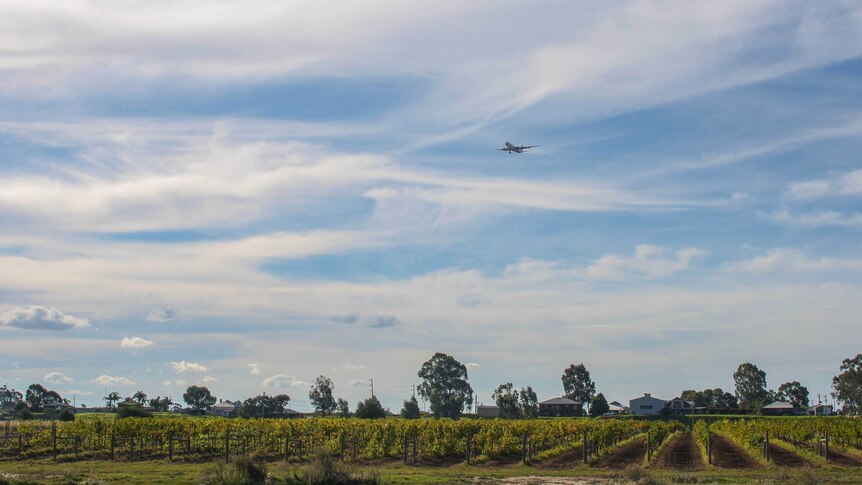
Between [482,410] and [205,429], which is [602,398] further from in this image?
[205,429]

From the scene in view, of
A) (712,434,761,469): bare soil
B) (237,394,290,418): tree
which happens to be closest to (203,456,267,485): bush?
(712,434,761,469): bare soil

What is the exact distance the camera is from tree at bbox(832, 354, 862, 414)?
134 meters

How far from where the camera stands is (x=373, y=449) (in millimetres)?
49250

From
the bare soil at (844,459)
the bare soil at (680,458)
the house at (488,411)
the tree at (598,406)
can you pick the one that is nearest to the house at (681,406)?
the tree at (598,406)

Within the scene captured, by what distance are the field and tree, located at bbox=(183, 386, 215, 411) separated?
117 metres

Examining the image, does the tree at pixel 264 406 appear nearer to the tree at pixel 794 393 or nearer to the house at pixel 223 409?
the house at pixel 223 409

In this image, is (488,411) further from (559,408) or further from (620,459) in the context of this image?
(620,459)

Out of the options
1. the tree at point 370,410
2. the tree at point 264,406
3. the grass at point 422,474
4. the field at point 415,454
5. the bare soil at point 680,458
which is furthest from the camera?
the tree at point 264,406

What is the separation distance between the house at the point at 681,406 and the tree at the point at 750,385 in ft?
34.9

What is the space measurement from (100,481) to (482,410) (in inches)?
4734

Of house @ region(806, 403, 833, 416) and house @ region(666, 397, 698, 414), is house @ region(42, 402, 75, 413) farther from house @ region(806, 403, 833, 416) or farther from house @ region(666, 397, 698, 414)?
house @ region(806, 403, 833, 416)

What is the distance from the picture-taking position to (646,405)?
14538 cm

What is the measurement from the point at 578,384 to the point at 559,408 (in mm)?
17571

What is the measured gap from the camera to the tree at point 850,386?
13438 centimetres
